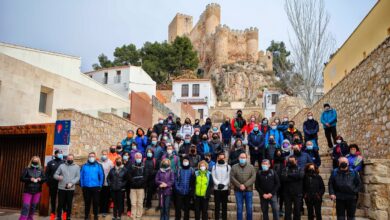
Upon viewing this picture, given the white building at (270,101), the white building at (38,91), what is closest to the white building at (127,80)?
the white building at (38,91)

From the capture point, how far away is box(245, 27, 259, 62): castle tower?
6297 cm

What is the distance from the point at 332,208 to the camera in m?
7.59

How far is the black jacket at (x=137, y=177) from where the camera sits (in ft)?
25.3

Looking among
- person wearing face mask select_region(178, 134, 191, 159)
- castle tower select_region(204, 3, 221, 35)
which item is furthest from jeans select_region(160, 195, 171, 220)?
castle tower select_region(204, 3, 221, 35)

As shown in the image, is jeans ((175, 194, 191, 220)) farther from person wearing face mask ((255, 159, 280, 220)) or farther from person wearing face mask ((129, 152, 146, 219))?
person wearing face mask ((255, 159, 280, 220))

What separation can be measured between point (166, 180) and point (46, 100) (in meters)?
8.68

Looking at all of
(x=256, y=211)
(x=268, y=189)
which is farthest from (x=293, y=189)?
(x=256, y=211)

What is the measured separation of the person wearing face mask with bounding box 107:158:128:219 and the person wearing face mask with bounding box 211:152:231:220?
2.18m

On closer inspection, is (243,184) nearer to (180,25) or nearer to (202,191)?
(202,191)

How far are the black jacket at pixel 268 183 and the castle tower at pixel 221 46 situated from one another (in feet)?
177

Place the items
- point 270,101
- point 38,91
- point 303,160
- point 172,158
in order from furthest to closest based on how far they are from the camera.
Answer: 1. point 270,101
2. point 38,91
3. point 172,158
4. point 303,160

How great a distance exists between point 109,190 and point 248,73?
167ft

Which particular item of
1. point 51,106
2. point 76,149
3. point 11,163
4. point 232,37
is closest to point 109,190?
point 76,149

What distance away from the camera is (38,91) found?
519 inches
